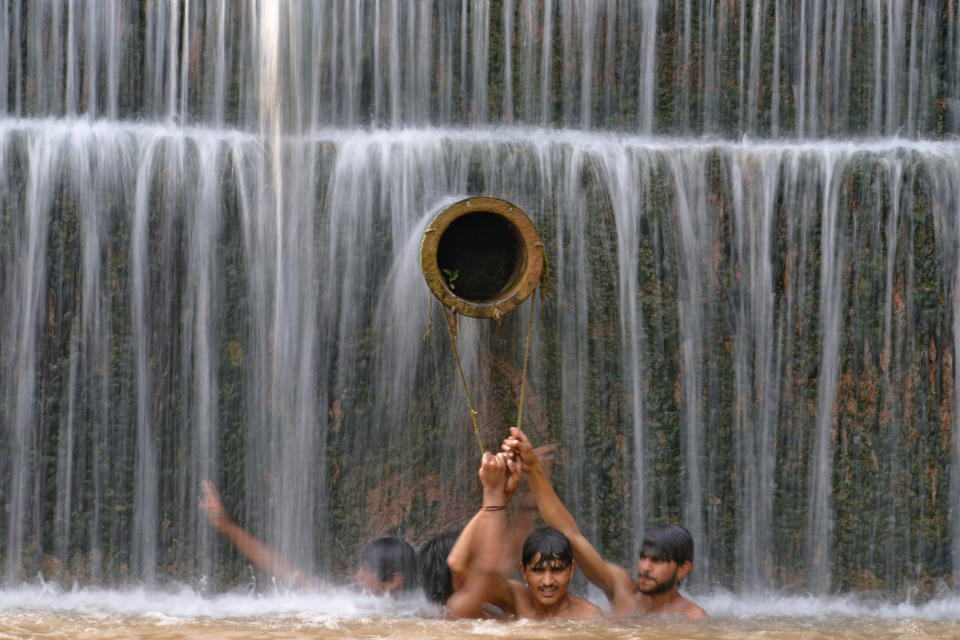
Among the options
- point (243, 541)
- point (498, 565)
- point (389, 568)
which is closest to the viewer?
point (498, 565)

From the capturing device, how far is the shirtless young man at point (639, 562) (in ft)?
19.8

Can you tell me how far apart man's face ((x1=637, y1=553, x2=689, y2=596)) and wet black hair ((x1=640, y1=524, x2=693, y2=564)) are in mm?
18

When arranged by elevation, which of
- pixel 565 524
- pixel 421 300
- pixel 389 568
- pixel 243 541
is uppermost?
pixel 421 300

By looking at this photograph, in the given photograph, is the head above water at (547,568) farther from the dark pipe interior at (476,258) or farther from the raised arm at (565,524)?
the dark pipe interior at (476,258)

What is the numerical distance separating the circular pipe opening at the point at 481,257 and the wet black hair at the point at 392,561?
120cm

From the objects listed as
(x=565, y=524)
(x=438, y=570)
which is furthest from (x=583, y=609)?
(x=438, y=570)

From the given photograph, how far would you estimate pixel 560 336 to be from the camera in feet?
21.7

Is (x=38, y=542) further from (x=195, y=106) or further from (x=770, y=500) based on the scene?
(x=770, y=500)

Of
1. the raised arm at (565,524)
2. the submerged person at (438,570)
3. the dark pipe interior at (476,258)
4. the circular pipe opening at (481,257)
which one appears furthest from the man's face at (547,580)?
the dark pipe interior at (476,258)

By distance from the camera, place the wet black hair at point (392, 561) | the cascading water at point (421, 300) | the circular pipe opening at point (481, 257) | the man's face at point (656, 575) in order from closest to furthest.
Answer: the circular pipe opening at point (481, 257) → the man's face at point (656, 575) → the wet black hair at point (392, 561) → the cascading water at point (421, 300)

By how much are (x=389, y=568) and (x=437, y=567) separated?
281 millimetres

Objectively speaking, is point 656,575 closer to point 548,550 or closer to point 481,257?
point 548,550

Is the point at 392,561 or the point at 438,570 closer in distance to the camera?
the point at 438,570

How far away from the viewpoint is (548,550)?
19.2ft
